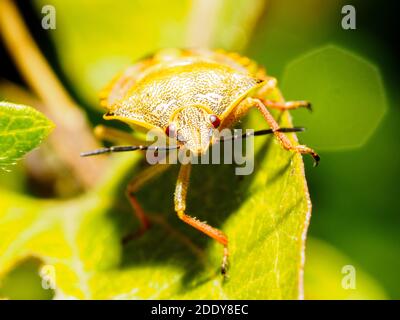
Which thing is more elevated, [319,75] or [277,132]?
[319,75]

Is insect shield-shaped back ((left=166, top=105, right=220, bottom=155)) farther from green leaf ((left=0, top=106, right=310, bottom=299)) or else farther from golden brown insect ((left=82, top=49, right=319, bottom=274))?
green leaf ((left=0, top=106, right=310, bottom=299))

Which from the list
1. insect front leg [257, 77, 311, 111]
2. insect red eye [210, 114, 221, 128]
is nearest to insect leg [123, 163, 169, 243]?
insect red eye [210, 114, 221, 128]

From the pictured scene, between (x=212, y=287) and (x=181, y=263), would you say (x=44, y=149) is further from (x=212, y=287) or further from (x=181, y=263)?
(x=212, y=287)

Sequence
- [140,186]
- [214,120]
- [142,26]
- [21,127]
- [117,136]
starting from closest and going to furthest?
[21,127] → [214,120] → [140,186] → [117,136] → [142,26]

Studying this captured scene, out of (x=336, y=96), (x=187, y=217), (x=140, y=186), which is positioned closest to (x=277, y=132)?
(x=187, y=217)

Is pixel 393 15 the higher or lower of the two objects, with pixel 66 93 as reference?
higher

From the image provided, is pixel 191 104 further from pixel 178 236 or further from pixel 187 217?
pixel 178 236
